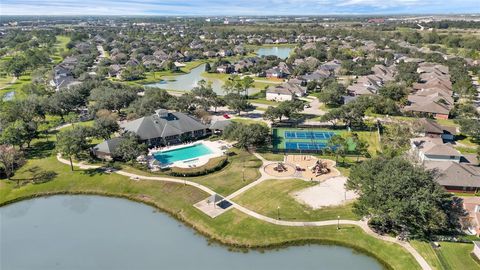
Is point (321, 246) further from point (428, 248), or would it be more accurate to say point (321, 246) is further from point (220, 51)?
point (220, 51)

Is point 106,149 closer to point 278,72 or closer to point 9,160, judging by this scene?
point 9,160

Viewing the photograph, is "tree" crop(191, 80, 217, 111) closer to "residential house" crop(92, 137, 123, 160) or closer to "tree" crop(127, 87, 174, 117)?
"tree" crop(127, 87, 174, 117)

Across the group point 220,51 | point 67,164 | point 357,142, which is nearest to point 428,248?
Result: point 357,142

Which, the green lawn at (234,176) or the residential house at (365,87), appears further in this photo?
the residential house at (365,87)

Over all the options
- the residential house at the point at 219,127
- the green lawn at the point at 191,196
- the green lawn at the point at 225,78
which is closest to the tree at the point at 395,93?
the green lawn at the point at 225,78

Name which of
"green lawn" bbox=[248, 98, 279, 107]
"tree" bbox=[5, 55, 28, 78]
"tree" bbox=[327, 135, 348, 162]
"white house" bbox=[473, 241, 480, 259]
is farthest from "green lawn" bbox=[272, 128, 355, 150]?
"tree" bbox=[5, 55, 28, 78]

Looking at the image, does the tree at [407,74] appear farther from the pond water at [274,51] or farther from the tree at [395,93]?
the pond water at [274,51]
